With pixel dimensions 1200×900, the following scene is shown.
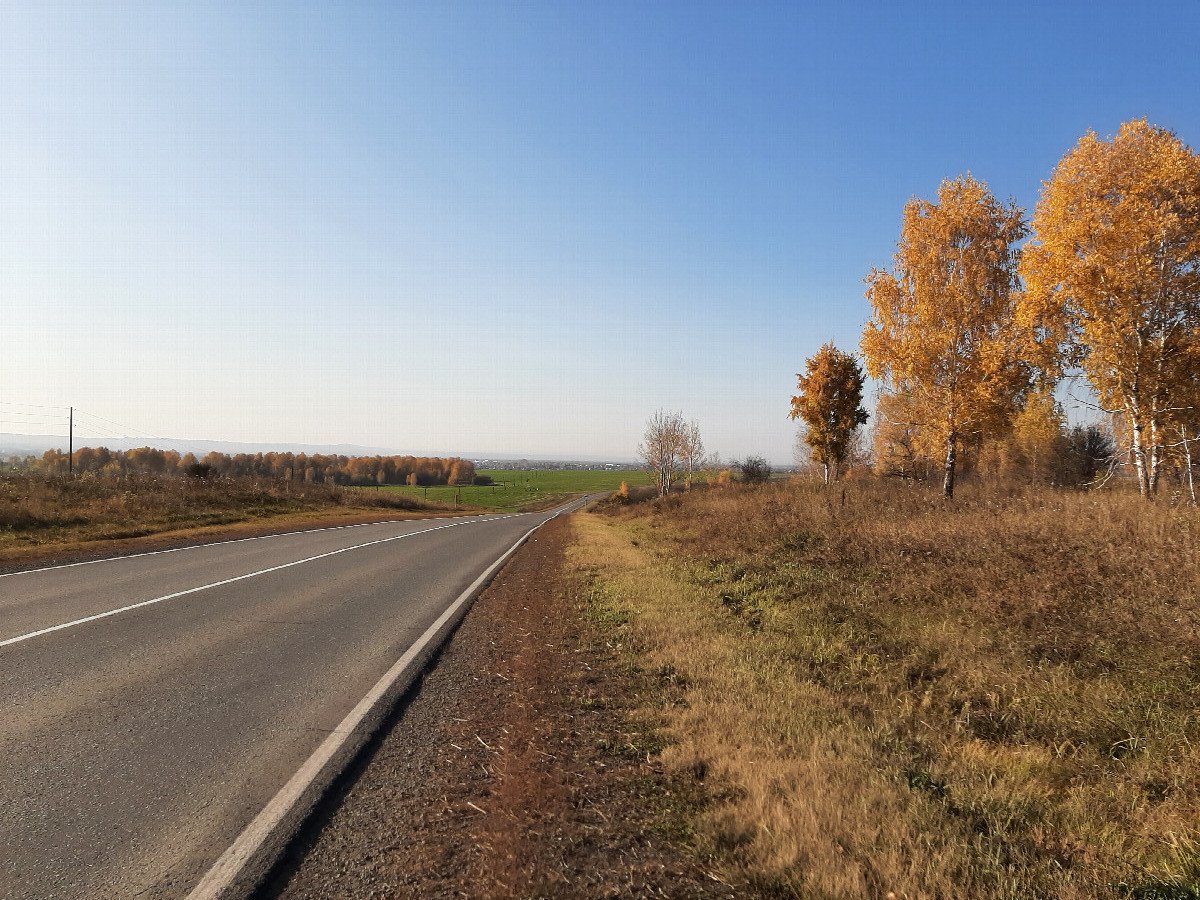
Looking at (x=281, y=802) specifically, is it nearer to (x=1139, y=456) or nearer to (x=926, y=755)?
(x=926, y=755)

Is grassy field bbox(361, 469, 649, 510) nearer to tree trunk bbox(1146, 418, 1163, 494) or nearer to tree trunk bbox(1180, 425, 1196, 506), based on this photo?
tree trunk bbox(1146, 418, 1163, 494)

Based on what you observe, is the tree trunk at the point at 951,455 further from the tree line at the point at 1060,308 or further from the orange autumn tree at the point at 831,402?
the orange autumn tree at the point at 831,402

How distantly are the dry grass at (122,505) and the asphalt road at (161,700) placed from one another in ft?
24.0

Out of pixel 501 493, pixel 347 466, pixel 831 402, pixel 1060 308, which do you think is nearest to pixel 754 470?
pixel 831 402

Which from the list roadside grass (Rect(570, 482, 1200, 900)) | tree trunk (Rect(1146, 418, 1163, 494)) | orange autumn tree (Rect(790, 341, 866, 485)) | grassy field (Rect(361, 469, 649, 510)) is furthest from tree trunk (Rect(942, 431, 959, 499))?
grassy field (Rect(361, 469, 649, 510))

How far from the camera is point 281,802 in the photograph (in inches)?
146

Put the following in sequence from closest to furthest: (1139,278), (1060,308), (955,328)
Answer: (1139,278) < (1060,308) < (955,328)

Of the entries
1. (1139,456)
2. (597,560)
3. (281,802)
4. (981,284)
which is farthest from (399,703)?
(981,284)

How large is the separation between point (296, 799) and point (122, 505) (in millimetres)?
23557

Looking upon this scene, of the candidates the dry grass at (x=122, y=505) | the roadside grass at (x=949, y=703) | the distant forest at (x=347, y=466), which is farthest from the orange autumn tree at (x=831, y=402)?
the distant forest at (x=347, y=466)

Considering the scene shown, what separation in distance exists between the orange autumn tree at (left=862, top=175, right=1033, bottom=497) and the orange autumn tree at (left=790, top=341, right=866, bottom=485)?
1246 centimetres

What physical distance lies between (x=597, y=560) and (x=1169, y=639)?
10.8 m

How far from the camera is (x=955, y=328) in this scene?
18.6 m

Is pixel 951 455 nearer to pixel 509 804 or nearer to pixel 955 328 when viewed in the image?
pixel 955 328
